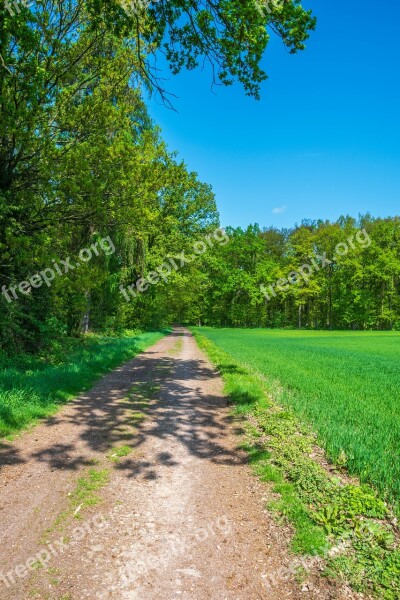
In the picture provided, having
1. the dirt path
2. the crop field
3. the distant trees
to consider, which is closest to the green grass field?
the dirt path

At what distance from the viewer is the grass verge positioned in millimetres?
3010

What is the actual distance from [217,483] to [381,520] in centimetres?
187

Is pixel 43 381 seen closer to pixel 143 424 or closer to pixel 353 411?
pixel 143 424

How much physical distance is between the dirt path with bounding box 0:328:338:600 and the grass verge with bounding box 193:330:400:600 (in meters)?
0.25

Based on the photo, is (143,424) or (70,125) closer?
(143,424)

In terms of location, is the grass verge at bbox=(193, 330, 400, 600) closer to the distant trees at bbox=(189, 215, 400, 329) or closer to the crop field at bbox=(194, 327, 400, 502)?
the crop field at bbox=(194, 327, 400, 502)

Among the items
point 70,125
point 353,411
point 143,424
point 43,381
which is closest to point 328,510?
point 143,424

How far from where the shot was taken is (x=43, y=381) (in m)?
8.35

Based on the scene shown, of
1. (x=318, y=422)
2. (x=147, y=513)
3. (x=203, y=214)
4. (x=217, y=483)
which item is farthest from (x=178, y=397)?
(x=203, y=214)

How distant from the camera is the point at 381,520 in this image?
12.1 feet

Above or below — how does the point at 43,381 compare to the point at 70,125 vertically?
below

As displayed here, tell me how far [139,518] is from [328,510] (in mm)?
1982

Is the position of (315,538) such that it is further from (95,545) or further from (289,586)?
(95,545)

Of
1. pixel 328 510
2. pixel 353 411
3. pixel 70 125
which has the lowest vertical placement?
pixel 328 510
